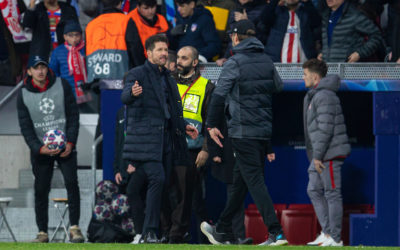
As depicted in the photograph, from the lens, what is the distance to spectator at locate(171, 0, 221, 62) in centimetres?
1186

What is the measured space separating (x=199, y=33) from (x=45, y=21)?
252cm

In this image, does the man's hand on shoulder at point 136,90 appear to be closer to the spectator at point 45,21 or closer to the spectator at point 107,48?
the spectator at point 107,48

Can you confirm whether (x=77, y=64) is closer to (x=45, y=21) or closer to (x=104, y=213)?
(x=45, y=21)

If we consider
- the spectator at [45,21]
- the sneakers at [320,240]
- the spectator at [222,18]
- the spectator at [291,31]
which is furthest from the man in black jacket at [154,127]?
the spectator at [45,21]

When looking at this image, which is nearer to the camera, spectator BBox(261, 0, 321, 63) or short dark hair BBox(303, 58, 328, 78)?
short dark hair BBox(303, 58, 328, 78)

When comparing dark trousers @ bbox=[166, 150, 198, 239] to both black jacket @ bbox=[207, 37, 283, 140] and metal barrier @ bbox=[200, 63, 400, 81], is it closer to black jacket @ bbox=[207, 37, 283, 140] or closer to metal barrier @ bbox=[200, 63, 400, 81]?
black jacket @ bbox=[207, 37, 283, 140]

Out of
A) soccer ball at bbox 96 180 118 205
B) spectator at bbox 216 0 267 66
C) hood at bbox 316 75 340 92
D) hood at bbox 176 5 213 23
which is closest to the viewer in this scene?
hood at bbox 316 75 340 92

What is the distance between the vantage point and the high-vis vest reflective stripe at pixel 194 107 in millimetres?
10672

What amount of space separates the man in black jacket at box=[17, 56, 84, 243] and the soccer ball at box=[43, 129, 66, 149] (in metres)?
0.08

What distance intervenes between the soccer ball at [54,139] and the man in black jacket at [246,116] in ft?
7.40

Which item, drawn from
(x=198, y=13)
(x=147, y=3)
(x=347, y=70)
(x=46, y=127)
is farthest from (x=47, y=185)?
(x=347, y=70)

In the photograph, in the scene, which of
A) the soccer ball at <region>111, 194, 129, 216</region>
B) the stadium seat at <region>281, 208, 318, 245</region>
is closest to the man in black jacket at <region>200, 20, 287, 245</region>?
the stadium seat at <region>281, 208, 318, 245</region>

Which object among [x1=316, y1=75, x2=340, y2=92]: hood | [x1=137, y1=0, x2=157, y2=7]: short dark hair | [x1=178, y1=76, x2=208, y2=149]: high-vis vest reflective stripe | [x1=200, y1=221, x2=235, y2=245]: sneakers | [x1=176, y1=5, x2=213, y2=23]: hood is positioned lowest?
[x1=200, y1=221, x2=235, y2=245]: sneakers

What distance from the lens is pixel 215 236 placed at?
9836mm
